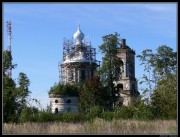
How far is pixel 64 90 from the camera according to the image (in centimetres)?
3969

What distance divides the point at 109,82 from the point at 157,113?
14482 mm

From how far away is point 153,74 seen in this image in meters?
24.3

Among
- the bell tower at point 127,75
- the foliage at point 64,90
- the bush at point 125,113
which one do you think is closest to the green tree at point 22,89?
the bush at point 125,113

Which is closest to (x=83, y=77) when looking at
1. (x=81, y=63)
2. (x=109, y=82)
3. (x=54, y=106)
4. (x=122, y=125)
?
(x=81, y=63)

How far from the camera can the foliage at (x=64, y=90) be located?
39.7 meters

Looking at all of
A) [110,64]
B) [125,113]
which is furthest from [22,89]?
[110,64]

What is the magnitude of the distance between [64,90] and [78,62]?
381 cm

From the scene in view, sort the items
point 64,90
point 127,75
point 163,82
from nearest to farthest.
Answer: point 163,82
point 64,90
point 127,75

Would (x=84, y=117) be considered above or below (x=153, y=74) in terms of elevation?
below

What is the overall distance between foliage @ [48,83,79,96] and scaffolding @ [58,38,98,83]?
2247 mm

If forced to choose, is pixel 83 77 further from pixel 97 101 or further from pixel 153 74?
pixel 153 74

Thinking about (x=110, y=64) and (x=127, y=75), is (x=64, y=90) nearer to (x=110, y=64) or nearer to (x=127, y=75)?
(x=110, y=64)

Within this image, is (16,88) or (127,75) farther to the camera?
(127,75)

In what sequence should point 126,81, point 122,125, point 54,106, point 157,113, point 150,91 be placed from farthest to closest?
point 126,81 → point 54,106 → point 150,91 → point 157,113 → point 122,125
